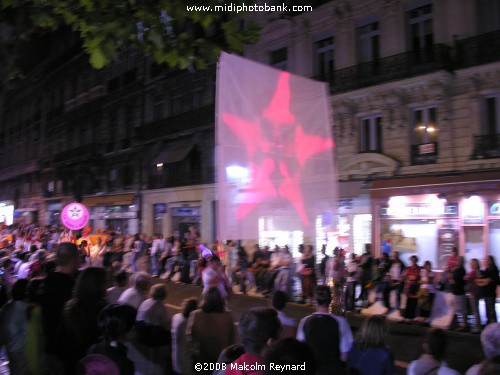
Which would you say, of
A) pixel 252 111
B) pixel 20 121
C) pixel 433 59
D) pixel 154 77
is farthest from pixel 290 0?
pixel 20 121

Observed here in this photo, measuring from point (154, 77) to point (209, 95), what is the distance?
5470 mm

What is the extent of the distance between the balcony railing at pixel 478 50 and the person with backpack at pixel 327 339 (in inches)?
505

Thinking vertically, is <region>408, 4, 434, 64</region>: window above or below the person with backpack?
above

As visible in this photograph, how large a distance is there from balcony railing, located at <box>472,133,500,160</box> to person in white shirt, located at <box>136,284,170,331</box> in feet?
41.0

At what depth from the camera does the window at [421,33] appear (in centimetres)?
1522

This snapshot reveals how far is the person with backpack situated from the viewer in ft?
12.2

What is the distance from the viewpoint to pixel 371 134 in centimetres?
1692

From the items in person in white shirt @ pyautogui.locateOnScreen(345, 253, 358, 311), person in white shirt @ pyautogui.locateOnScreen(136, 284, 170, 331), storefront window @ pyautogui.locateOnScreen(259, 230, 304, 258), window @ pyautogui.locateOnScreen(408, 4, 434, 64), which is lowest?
person in white shirt @ pyautogui.locateOnScreen(345, 253, 358, 311)

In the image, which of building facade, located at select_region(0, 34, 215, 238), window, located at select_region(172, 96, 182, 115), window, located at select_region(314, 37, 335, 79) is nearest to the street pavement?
window, located at select_region(314, 37, 335, 79)

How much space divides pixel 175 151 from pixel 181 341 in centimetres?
2157

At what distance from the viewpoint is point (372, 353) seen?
3402 millimetres

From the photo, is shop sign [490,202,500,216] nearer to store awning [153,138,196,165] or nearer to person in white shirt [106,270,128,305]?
person in white shirt [106,270,128,305]

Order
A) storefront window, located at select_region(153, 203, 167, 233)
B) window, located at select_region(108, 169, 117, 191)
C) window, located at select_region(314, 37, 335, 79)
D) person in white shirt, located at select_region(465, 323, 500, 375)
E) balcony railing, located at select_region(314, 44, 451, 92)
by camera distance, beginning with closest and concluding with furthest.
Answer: person in white shirt, located at select_region(465, 323, 500, 375), balcony railing, located at select_region(314, 44, 451, 92), window, located at select_region(314, 37, 335, 79), storefront window, located at select_region(153, 203, 167, 233), window, located at select_region(108, 169, 117, 191)

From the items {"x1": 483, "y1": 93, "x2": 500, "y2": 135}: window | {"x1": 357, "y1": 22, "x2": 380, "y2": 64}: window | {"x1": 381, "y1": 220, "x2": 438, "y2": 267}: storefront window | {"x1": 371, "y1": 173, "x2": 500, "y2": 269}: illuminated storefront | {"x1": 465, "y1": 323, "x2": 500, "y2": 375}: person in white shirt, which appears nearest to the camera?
{"x1": 465, "y1": 323, "x2": 500, "y2": 375}: person in white shirt
